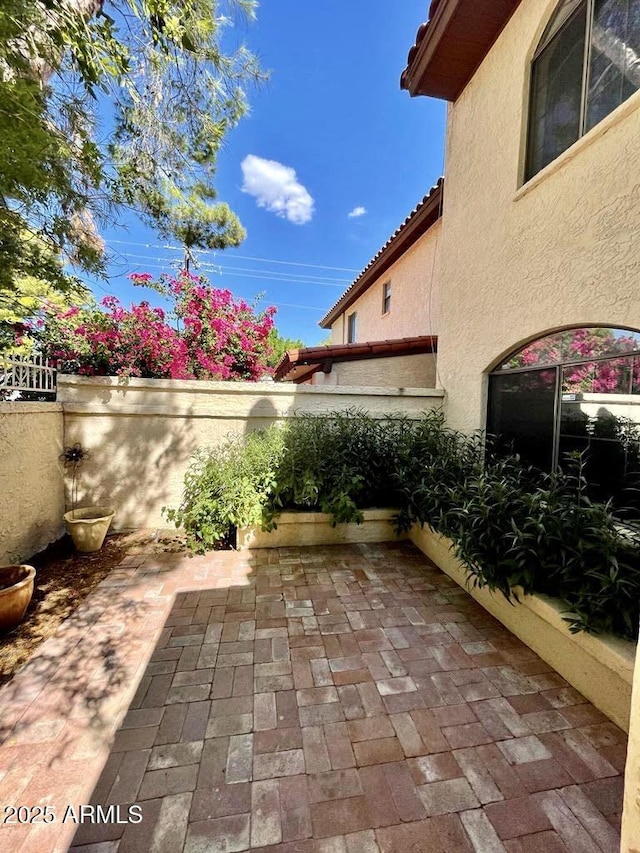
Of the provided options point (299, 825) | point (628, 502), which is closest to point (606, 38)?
point (628, 502)

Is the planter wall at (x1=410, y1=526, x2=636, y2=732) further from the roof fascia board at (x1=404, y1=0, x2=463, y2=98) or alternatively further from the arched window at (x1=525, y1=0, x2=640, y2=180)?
the roof fascia board at (x1=404, y1=0, x2=463, y2=98)

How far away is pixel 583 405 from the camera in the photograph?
399cm

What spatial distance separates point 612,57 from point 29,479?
841 cm

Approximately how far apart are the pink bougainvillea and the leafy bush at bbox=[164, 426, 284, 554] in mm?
2200

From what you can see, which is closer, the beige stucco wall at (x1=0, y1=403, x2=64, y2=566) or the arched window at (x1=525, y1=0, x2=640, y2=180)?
the arched window at (x1=525, y1=0, x2=640, y2=180)

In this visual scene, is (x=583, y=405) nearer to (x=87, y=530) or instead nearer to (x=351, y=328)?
(x=87, y=530)

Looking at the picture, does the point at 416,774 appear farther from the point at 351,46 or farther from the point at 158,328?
the point at 351,46

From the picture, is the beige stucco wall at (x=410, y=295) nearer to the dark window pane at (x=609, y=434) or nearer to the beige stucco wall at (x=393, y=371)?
the beige stucco wall at (x=393, y=371)

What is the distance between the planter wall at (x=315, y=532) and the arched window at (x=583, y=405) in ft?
7.37

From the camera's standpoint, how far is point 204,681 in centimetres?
270

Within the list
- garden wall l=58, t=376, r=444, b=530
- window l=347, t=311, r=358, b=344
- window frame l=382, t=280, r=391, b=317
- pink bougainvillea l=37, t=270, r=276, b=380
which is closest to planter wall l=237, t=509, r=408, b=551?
garden wall l=58, t=376, r=444, b=530

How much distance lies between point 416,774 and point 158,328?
22.1ft

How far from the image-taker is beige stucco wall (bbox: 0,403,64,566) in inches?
A: 168

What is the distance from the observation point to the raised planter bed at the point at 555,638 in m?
2.37
